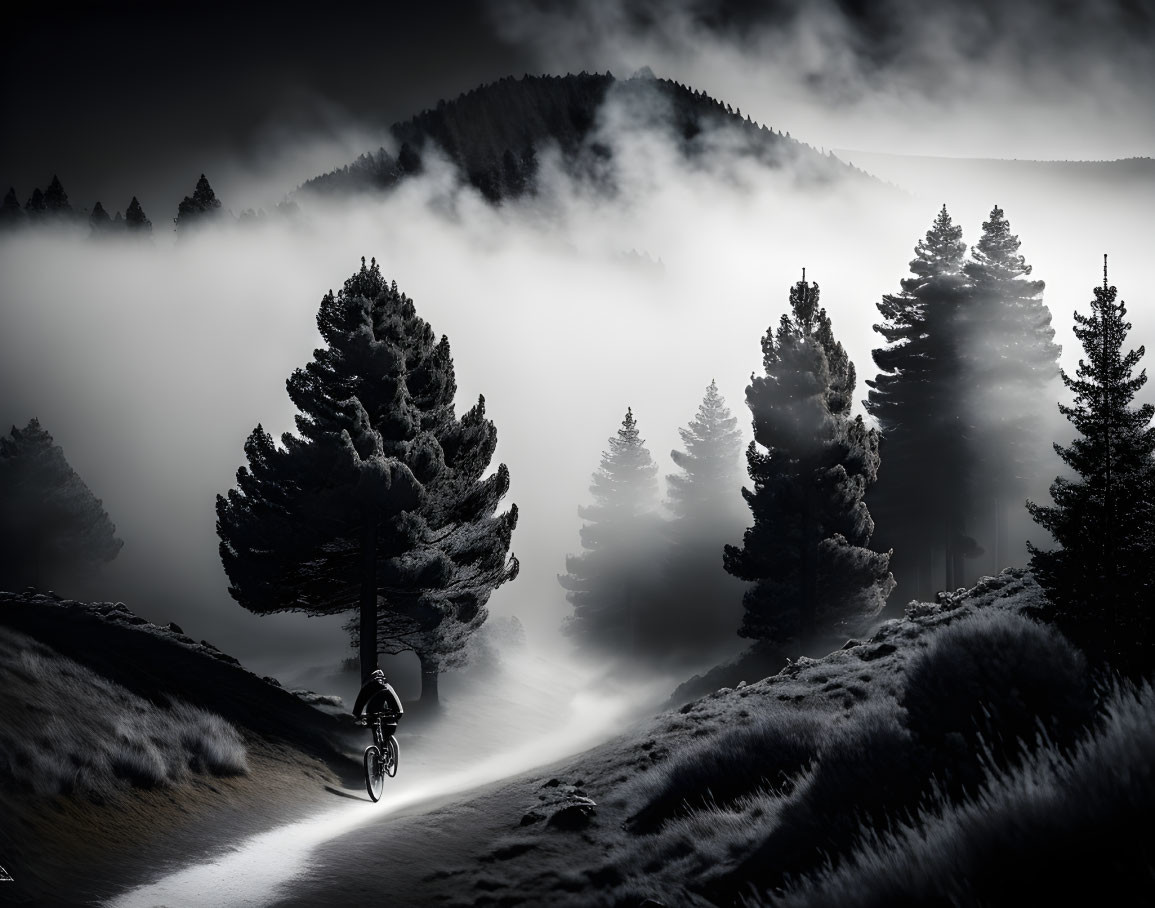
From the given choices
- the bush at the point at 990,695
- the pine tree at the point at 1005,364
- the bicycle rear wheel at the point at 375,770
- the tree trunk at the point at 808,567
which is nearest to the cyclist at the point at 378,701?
the bicycle rear wheel at the point at 375,770

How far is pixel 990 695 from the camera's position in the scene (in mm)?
8977

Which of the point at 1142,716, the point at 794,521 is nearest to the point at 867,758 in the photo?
the point at 1142,716

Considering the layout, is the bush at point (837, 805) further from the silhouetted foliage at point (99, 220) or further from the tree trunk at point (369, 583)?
the silhouetted foliage at point (99, 220)

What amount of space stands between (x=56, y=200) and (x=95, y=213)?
1130 cm

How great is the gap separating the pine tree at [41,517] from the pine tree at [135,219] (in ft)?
385

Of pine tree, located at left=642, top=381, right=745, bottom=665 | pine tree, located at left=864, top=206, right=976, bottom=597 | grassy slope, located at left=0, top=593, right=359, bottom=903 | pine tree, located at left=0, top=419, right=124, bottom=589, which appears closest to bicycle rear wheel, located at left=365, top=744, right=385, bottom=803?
grassy slope, located at left=0, top=593, right=359, bottom=903

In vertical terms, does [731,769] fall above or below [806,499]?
below

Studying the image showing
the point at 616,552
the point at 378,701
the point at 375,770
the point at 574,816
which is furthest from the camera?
the point at 616,552

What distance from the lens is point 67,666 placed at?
16.0m

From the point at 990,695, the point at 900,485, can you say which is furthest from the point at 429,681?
the point at 900,485

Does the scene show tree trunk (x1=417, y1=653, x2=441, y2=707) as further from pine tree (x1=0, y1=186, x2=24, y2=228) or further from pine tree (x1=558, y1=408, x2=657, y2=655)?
pine tree (x1=0, y1=186, x2=24, y2=228)

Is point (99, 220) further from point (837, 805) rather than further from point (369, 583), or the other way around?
point (837, 805)

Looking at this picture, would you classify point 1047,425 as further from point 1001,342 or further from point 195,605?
point 195,605

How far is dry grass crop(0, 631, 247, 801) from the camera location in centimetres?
1129
